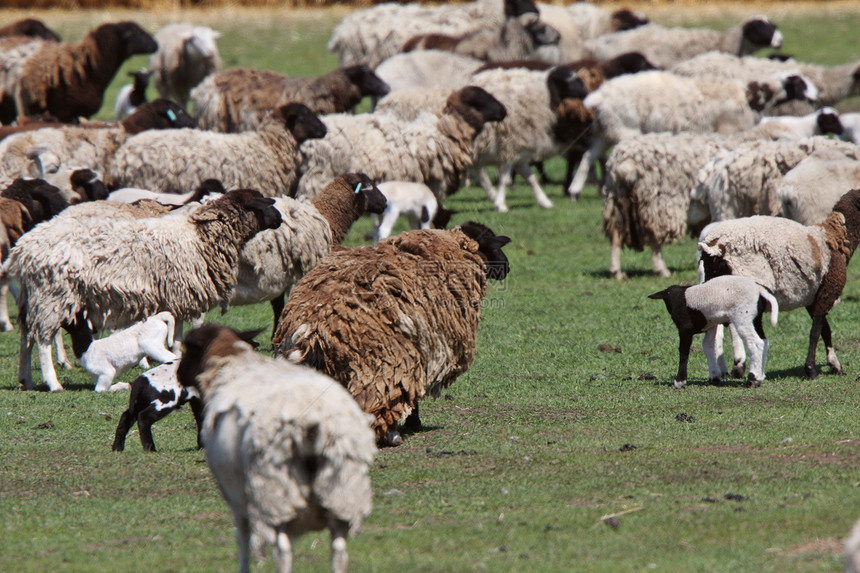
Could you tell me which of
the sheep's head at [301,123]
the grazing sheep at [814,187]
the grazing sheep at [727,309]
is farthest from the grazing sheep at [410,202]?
the grazing sheep at [727,309]

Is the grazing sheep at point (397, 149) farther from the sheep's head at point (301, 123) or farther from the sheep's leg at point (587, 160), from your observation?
the sheep's leg at point (587, 160)

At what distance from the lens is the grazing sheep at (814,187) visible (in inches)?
460

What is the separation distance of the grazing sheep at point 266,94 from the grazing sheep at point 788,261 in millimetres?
9054

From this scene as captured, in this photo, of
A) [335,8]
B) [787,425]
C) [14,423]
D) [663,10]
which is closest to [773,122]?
[787,425]

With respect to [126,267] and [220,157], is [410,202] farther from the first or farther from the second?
[126,267]

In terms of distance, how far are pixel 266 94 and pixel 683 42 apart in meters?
10.4

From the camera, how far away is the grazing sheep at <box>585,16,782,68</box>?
76.4 ft

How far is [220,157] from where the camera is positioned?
13938mm

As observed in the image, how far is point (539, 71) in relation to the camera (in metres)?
19.4

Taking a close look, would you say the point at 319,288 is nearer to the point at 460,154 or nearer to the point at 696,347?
the point at 696,347

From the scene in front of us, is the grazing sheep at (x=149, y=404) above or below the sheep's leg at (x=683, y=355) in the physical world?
above

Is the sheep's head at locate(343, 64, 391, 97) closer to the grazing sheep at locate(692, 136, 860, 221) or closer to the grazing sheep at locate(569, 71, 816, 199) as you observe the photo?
the grazing sheep at locate(569, 71, 816, 199)

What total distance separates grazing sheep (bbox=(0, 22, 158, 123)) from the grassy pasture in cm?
718

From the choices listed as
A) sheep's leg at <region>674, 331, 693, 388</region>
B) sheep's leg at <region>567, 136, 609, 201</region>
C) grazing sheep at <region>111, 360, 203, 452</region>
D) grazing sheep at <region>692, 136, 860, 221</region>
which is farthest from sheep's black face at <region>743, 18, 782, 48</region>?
grazing sheep at <region>111, 360, 203, 452</region>
